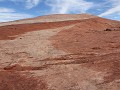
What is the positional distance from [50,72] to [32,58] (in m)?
3.36

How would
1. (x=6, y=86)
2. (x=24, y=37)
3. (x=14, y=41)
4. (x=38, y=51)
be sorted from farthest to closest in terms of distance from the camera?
(x=24, y=37) < (x=14, y=41) < (x=38, y=51) < (x=6, y=86)

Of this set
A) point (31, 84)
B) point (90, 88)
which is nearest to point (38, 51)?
point (31, 84)

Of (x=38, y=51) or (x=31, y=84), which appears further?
(x=38, y=51)

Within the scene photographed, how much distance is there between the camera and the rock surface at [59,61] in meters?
14.4

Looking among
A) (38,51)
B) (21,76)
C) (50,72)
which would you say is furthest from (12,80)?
(38,51)

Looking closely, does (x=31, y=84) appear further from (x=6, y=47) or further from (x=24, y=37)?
(x=24, y=37)

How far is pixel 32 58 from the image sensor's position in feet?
62.7

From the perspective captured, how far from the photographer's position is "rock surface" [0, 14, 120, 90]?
47.1 feet

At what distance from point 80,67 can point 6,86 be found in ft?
13.4

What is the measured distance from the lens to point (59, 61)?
1797cm

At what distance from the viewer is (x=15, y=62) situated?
1841 cm

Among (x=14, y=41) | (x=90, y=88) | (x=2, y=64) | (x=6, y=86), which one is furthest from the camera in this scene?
(x=14, y=41)

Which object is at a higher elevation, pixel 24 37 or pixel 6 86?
pixel 24 37

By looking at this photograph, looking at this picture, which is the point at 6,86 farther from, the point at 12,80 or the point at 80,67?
the point at 80,67
